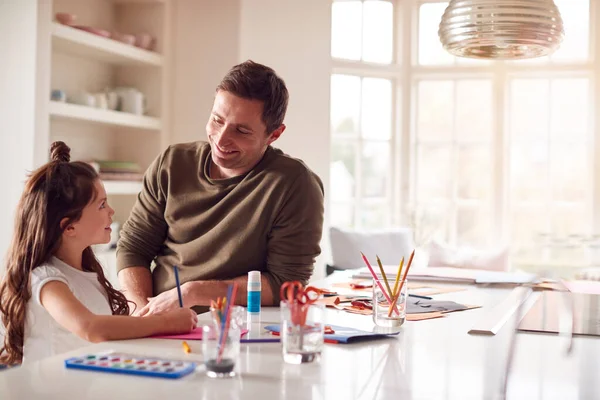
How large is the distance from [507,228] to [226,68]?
9.18ft

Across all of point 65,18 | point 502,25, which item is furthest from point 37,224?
point 65,18

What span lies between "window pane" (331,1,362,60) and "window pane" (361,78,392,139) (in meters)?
0.29

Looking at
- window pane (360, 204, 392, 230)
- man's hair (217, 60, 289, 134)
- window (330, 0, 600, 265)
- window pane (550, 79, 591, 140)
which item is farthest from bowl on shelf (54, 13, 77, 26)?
window pane (550, 79, 591, 140)

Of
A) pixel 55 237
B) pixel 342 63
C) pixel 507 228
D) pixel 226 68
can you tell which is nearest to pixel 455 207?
pixel 507 228

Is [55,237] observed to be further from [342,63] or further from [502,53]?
[342,63]

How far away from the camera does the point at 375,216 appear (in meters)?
7.02

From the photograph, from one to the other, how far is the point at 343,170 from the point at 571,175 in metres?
1.95

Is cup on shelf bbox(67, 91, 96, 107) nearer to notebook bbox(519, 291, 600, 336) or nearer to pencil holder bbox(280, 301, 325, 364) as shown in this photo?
notebook bbox(519, 291, 600, 336)

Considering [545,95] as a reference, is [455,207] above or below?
below

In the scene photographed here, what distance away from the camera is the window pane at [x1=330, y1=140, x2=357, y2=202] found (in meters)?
6.89

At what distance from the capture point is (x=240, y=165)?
2.41m

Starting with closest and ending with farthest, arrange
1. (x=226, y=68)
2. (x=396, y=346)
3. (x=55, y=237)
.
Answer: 1. (x=396, y=346)
2. (x=55, y=237)
3. (x=226, y=68)

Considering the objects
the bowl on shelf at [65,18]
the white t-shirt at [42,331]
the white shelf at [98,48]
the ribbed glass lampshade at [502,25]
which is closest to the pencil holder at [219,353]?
the white t-shirt at [42,331]

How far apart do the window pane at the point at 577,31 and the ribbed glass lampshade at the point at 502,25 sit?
13.0 feet
